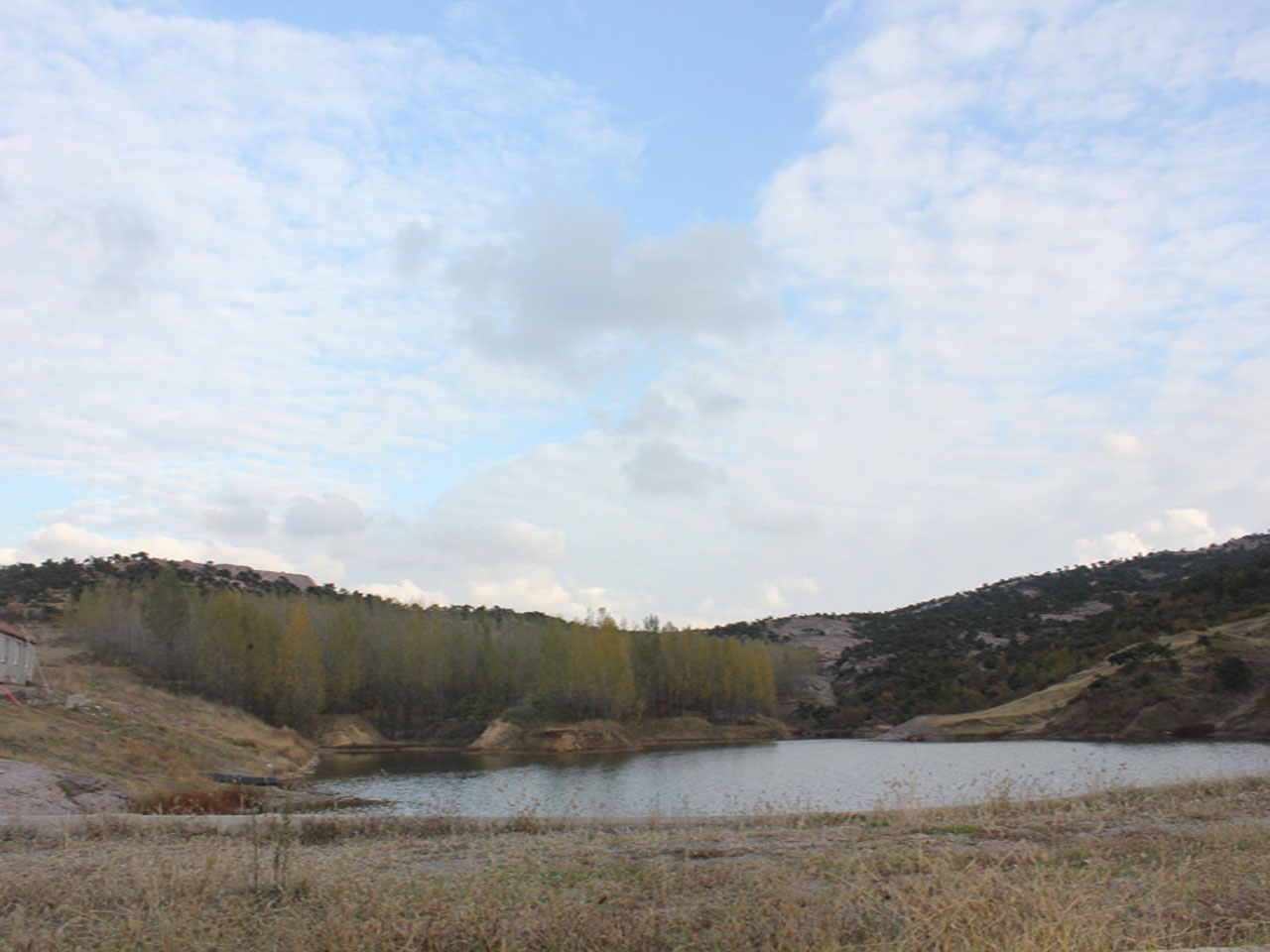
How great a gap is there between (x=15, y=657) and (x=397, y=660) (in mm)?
45869

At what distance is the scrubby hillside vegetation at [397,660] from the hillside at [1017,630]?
1179 centimetres

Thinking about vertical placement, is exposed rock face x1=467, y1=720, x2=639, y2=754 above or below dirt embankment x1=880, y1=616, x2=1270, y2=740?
below

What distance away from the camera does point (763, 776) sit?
3788 centimetres

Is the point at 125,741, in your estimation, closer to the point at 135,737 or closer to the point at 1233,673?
the point at 135,737

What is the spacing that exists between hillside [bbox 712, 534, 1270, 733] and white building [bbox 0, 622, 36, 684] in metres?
67.1

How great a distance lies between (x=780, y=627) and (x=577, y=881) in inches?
5874

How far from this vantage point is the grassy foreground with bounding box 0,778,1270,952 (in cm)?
553

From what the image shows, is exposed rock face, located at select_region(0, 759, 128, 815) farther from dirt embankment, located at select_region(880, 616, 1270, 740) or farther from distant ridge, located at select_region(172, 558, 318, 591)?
distant ridge, located at select_region(172, 558, 318, 591)

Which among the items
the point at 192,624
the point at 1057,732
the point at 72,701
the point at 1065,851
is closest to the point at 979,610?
the point at 1057,732

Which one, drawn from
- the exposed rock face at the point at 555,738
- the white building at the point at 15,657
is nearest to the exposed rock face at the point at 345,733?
the exposed rock face at the point at 555,738

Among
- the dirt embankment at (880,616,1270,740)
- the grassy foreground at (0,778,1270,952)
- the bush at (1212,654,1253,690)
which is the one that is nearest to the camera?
the grassy foreground at (0,778,1270,952)

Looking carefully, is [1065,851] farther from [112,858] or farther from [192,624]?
[192,624]

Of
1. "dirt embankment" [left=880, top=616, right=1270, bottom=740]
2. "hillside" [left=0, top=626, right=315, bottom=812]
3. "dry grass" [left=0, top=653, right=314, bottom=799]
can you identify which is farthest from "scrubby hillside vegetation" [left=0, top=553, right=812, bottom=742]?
"dirt embankment" [left=880, top=616, right=1270, bottom=740]

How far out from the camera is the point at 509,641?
3612 inches
